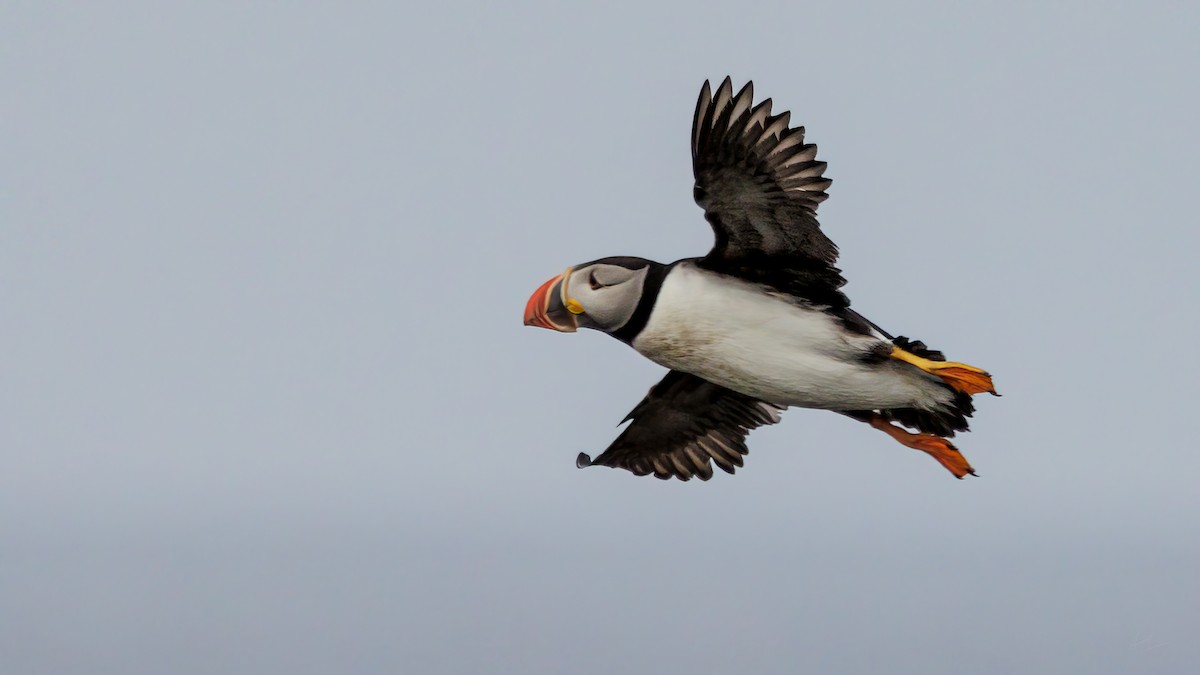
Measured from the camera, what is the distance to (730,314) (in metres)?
8.41

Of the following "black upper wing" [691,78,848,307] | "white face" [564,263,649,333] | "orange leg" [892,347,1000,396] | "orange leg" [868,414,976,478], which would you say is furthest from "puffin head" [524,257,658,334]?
"orange leg" [868,414,976,478]

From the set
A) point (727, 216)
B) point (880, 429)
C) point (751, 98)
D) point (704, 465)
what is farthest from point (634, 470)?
point (751, 98)

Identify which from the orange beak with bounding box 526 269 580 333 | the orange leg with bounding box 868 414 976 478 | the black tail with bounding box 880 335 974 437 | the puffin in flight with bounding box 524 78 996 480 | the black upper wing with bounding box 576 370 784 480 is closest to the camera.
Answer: the puffin in flight with bounding box 524 78 996 480

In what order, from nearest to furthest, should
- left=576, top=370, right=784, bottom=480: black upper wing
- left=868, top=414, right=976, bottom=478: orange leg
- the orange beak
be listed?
the orange beak < left=868, top=414, right=976, bottom=478: orange leg < left=576, top=370, right=784, bottom=480: black upper wing

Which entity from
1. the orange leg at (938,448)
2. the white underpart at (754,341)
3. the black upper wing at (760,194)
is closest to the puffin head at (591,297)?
the white underpart at (754,341)

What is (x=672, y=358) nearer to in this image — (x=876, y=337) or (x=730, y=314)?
(x=730, y=314)

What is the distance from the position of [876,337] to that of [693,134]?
1.86 meters

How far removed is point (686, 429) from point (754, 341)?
6.64 ft

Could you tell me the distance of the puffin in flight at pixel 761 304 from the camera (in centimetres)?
789

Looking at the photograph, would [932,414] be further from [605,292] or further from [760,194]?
[605,292]

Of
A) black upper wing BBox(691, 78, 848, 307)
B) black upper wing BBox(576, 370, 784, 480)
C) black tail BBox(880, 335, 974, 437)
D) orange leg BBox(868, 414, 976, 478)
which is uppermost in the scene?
black upper wing BBox(691, 78, 848, 307)

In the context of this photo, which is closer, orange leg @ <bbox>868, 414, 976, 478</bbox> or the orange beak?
the orange beak

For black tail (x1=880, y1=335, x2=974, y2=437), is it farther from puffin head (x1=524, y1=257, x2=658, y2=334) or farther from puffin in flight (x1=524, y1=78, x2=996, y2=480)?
puffin head (x1=524, y1=257, x2=658, y2=334)

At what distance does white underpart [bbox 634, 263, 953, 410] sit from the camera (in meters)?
8.39
